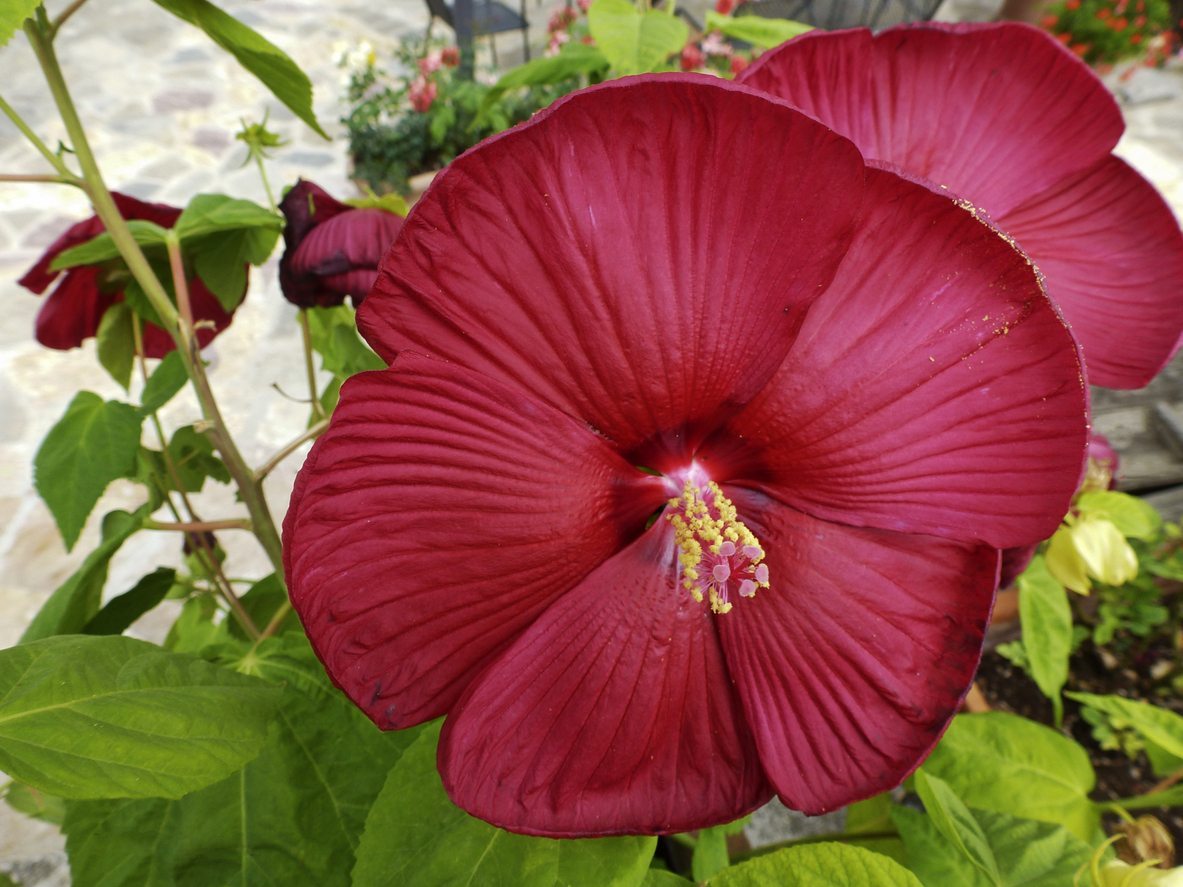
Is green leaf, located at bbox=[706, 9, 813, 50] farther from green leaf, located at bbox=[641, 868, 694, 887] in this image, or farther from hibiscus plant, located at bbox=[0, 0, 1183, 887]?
green leaf, located at bbox=[641, 868, 694, 887]

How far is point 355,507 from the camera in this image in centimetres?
32

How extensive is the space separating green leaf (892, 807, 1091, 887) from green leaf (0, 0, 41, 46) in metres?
0.67

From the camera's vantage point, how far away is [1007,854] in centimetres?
54

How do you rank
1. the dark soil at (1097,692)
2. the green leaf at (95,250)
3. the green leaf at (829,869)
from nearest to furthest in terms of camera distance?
the green leaf at (829,869) → the green leaf at (95,250) → the dark soil at (1097,692)

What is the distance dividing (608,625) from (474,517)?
0.28 ft

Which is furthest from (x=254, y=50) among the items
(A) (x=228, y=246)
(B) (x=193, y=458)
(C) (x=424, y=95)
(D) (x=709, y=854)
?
(C) (x=424, y=95)

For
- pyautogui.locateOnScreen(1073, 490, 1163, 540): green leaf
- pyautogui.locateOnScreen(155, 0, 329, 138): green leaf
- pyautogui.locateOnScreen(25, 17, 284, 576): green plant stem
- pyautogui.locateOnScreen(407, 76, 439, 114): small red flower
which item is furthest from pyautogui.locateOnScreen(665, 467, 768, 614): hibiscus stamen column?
pyautogui.locateOnScreen(407, 76, 439, 114): small red flower

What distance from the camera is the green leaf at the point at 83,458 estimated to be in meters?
0.68

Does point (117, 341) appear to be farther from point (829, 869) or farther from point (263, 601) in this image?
point (829, 869)

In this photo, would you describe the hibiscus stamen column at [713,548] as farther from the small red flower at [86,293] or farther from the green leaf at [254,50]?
the small red flower at [86,293]

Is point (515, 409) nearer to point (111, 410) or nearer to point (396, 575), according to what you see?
point (396, 575)

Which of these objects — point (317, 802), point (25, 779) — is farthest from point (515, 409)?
point (317, 802)

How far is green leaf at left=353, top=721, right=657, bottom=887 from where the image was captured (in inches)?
17.5

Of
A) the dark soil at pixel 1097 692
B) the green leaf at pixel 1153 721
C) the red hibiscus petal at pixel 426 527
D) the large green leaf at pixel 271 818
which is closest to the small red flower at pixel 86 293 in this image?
the large green leaf at pixel 271 818
